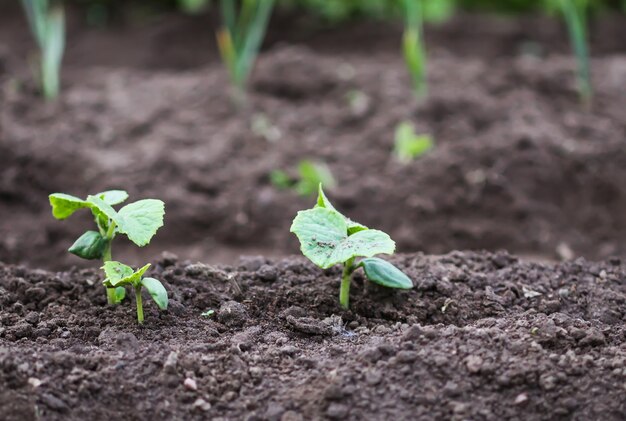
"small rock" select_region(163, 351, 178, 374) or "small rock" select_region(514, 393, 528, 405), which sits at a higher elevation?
"small rock" select_region(163, 351, 178, 374)

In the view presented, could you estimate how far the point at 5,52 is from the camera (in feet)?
13.8

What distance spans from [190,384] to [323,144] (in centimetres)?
199

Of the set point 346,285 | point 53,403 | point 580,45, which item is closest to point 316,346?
point 346,285

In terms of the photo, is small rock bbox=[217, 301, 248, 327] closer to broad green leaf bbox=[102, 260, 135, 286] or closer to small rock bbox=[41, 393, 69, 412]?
broad green leaf bbox=[102, 260, 135, 286]

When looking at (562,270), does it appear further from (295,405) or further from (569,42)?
(569,42)

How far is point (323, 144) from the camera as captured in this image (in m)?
3.48

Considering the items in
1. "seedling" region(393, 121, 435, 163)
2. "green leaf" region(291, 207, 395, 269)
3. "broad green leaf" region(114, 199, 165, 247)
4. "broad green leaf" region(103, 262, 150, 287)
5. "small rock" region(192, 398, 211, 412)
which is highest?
"broad green leaf" region(114, 199, 165, 247)

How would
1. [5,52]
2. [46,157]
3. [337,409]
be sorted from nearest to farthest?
[337,409] < [46,157] < [5,52]

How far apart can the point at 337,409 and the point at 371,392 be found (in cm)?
8

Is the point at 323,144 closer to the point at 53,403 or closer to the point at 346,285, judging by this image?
the point at 346,285

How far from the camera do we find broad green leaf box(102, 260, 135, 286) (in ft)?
5.58

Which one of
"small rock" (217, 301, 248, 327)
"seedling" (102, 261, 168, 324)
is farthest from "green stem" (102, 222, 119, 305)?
"small rock" (217, 301, 248, 327)

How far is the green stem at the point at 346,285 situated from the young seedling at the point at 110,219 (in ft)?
1.32

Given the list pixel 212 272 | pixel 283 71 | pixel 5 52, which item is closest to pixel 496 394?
pixel 212 272
